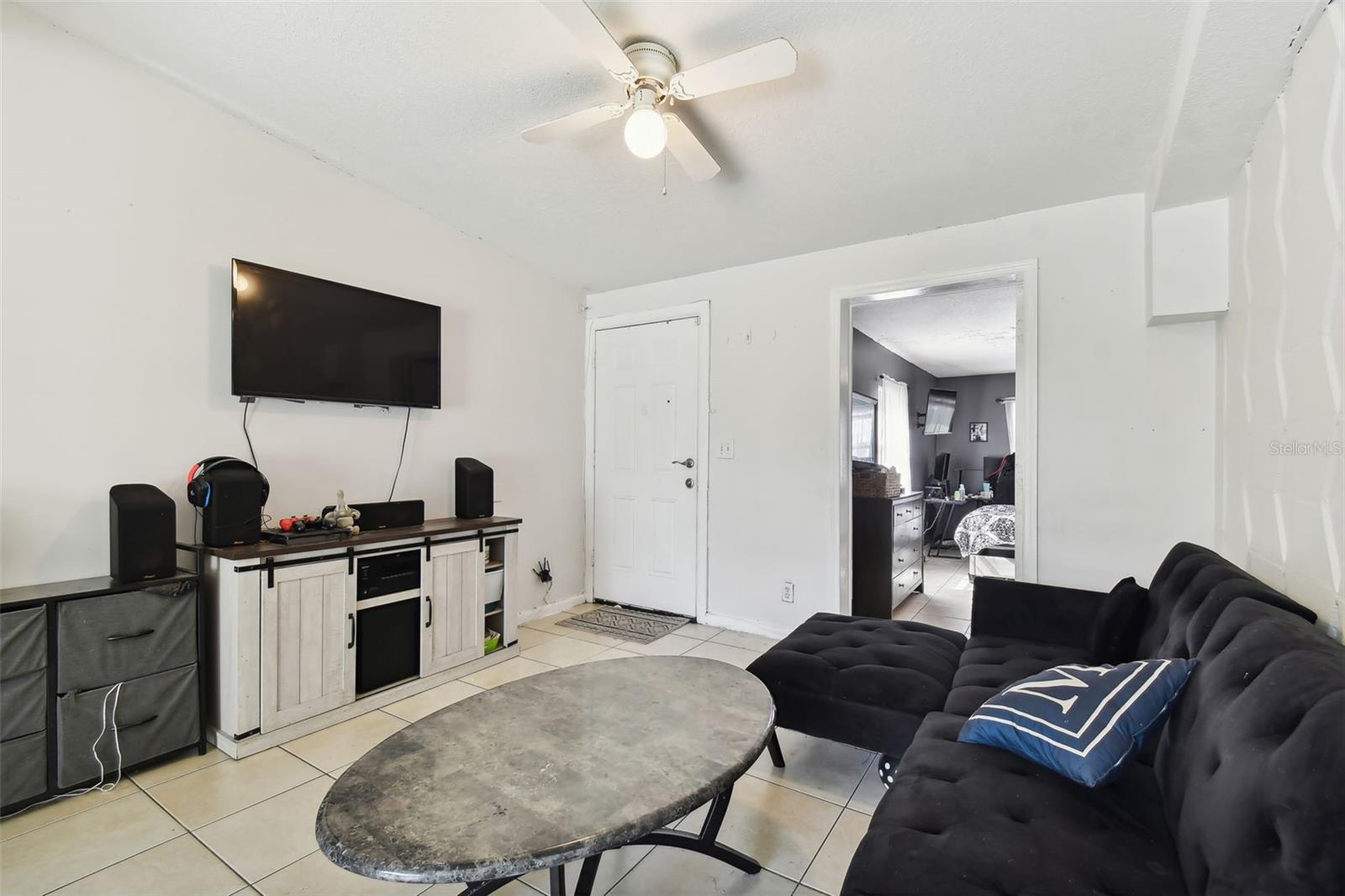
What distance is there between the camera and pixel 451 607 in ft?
9.78

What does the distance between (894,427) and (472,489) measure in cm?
531

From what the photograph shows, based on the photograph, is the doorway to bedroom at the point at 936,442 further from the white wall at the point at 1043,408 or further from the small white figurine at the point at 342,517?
the small white figurine at the point at 342,517

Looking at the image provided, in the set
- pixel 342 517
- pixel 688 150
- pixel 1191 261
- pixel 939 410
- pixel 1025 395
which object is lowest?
pixel 342 517

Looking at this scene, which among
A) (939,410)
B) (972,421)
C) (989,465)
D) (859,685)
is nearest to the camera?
(859,685)

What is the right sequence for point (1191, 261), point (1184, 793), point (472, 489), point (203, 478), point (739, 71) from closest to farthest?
point (1184, 793) < point (739, 71) < point (203, 478) < point (1191, 261) < point (472, 489)

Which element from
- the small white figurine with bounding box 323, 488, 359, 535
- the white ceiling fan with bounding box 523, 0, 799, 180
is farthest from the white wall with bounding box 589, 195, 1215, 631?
the small white figurine with bounding box 323, 488, 359, 535

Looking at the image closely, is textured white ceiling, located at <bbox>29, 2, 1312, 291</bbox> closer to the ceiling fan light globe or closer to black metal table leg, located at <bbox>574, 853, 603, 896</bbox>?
the ceiling fan light globe

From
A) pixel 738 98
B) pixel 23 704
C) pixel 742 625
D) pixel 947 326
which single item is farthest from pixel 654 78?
pixel 947 326

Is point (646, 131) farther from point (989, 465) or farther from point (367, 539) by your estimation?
point (989, 465)

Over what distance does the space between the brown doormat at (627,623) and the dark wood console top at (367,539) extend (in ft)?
3.25

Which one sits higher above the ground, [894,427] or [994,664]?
[894,427]

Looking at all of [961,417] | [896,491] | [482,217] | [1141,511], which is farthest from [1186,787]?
[961,417]

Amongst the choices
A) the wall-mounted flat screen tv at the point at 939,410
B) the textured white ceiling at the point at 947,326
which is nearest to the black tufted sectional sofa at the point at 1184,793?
the textured white ceiling at the point at 947,326

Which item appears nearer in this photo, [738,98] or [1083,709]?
[1083,709]
